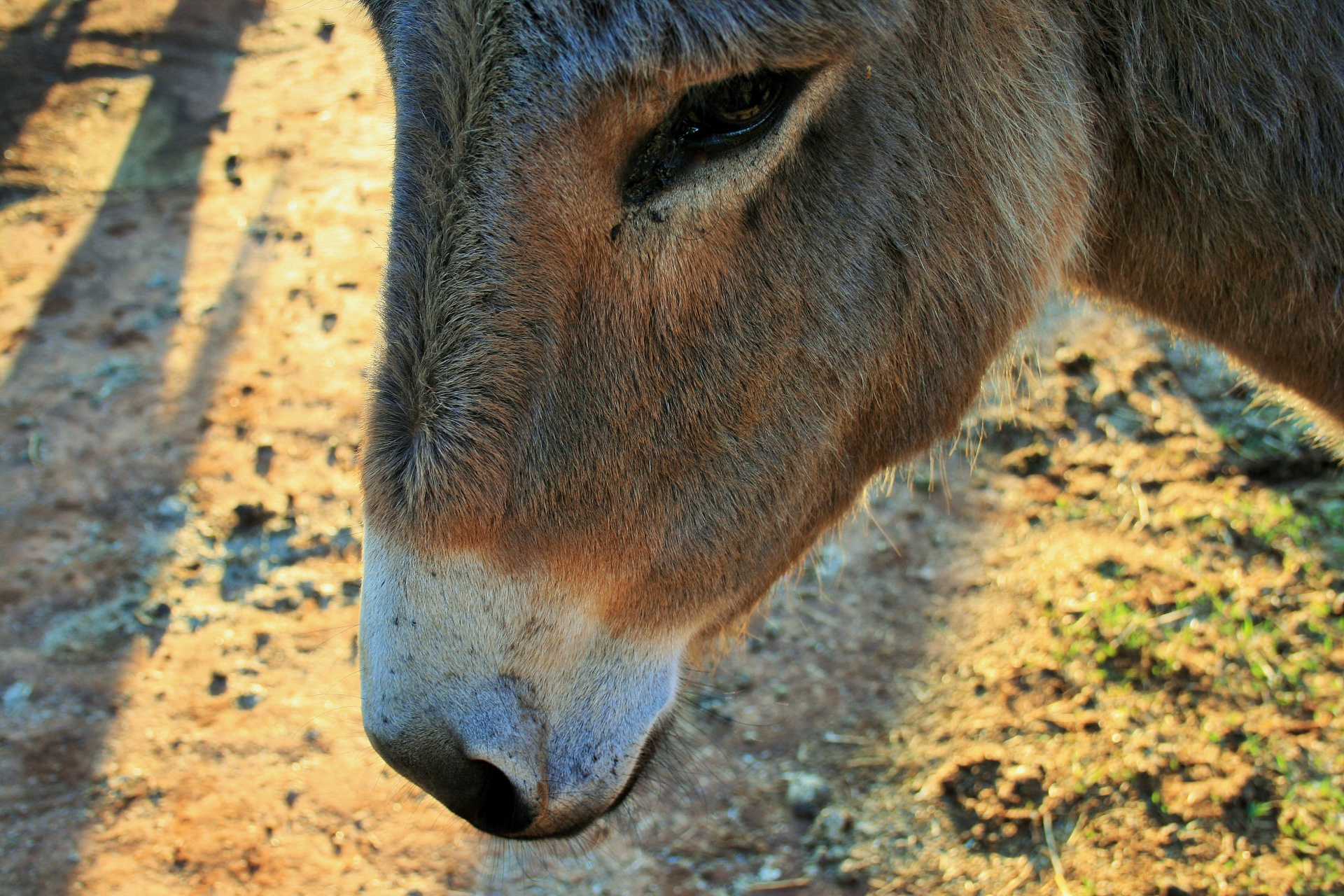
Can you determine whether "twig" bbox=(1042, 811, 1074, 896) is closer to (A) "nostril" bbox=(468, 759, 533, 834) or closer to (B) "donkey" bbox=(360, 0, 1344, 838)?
(B) "donkey" bbox=(360, 0, 1344, 838)

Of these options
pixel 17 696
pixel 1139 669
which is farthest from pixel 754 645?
pixel 17 696

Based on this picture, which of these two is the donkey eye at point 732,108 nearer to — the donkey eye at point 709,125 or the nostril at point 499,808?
the donkey eye at point 709,125

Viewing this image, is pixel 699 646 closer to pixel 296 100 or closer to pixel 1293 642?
pixel 1293 642

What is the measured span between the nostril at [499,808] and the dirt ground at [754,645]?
1.67 ft

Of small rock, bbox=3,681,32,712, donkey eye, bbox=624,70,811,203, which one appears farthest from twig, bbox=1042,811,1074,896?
small rock, bbox=3,681,32,712

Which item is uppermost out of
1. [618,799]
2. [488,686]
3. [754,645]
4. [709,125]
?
[709,125]

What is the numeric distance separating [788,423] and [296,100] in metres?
5.57

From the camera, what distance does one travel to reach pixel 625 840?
2.77 metres

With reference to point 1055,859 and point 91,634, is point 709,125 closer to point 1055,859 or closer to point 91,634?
point 1055,859

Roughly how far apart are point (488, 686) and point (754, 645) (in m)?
1.97

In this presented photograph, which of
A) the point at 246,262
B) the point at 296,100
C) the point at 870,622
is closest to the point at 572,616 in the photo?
the point at 870,622

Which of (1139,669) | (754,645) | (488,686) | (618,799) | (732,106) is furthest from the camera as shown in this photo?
(754,645)

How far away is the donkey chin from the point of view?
1.49m

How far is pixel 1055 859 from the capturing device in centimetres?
261
